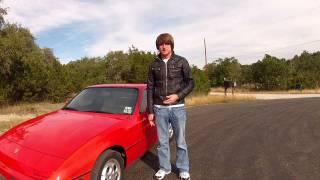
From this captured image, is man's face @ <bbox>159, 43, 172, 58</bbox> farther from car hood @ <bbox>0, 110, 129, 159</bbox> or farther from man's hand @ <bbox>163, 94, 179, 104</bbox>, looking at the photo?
car hood @ <bbox>0, 110, 129, 159</bbox>

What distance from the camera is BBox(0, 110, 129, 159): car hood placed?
12.9 ft

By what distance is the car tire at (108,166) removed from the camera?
12.9 feet

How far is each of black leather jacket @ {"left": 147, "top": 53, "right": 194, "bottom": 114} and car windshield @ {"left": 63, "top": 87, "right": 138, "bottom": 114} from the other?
2.55ft

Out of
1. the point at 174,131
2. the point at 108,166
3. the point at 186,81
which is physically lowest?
the point at 108,166

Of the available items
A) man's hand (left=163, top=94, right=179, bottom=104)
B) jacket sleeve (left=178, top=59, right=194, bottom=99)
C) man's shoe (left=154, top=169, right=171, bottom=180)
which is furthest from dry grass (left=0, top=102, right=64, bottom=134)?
jacket sleeve (left=178, top=59, right=194, bottom=99)

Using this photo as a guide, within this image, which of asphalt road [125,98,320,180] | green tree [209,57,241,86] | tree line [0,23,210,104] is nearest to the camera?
asphalt road [125,98,320,180]

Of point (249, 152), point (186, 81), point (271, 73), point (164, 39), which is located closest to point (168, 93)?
point (186, 81)

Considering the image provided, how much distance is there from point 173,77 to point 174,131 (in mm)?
788

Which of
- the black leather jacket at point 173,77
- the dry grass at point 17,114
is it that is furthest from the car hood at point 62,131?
the dry grass at point 17,114

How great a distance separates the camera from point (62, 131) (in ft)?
14.3

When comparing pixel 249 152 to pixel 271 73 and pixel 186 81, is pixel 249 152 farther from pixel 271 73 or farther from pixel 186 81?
pixel 271 73

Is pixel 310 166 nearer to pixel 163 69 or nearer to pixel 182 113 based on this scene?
pixel 182 113

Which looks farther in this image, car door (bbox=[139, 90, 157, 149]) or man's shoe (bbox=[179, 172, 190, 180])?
car door (bbox=[139, 90, 157, 149])

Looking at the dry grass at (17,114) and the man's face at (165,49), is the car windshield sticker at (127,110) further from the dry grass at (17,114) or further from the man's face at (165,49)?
the dry grass at (17,114)
